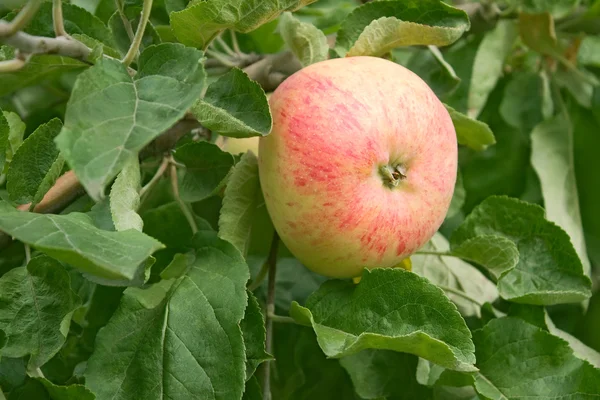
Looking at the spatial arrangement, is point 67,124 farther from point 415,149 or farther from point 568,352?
point 568,352

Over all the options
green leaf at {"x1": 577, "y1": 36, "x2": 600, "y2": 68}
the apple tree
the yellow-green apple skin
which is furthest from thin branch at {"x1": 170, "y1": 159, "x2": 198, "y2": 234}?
green leaf at {"x1": 577, "y1": 36, "x2": 600, "y2": 68}

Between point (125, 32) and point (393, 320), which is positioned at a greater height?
point (125, 32)

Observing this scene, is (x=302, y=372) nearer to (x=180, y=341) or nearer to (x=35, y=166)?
(x=180, y=341)

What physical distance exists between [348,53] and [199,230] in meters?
0.21

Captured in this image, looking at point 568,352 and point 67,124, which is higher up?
point 67,124

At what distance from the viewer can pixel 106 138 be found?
0.42 meters

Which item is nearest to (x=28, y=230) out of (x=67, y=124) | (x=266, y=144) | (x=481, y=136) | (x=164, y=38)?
(x=67, y=124)

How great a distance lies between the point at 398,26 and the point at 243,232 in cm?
22

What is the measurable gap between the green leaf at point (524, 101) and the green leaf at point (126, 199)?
62 cm

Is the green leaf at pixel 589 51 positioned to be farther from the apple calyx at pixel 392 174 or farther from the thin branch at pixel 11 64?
the thin branch at pixel 11 64

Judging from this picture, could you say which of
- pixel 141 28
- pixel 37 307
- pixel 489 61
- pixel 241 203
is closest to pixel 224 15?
pixel 141 28

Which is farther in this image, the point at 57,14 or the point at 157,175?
the point at 157,175

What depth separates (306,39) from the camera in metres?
0.65

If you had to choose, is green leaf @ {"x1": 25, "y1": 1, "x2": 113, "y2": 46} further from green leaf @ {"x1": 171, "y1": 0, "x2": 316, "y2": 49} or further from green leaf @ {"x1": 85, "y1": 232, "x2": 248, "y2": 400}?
green leaf @ {"x1": 85, "y1": 232, "x2": 248, "y2": 400}
